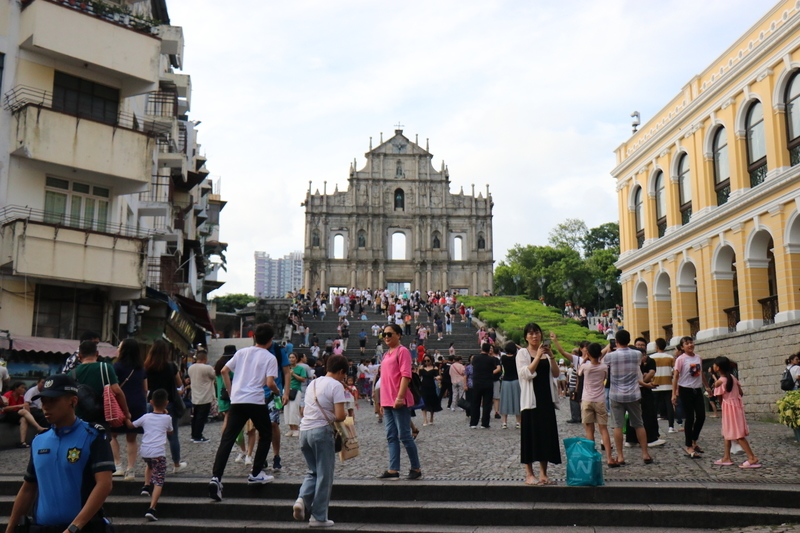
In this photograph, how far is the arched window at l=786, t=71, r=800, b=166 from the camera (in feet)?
56.9

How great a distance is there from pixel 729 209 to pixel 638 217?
716cm

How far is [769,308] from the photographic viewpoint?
18516mm

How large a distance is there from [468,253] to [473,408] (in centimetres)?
5291

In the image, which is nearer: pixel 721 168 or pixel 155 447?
pixel 155 447

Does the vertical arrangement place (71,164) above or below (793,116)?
below

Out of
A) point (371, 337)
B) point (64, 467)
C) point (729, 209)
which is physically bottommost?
point (64, 467)

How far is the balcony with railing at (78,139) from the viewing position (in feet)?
54.0

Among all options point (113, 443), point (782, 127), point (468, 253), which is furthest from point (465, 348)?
point (468, 253)

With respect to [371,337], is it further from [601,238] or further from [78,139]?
[601,238]

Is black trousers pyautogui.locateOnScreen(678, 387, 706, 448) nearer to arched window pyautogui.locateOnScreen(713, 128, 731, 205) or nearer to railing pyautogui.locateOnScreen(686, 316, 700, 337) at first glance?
arched window pyautogui.locateOnScreen(713, 128, 731, 205)

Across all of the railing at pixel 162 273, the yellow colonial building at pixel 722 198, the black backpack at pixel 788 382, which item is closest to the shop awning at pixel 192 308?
the railing at pixel 162 273

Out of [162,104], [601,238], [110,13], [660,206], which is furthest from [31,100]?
[601,238]

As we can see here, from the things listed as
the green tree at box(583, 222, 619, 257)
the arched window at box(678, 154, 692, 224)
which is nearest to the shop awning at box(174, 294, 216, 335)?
the arched window at box(678, 154, 692, 224)

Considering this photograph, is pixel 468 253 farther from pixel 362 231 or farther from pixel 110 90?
pixel 110 90
